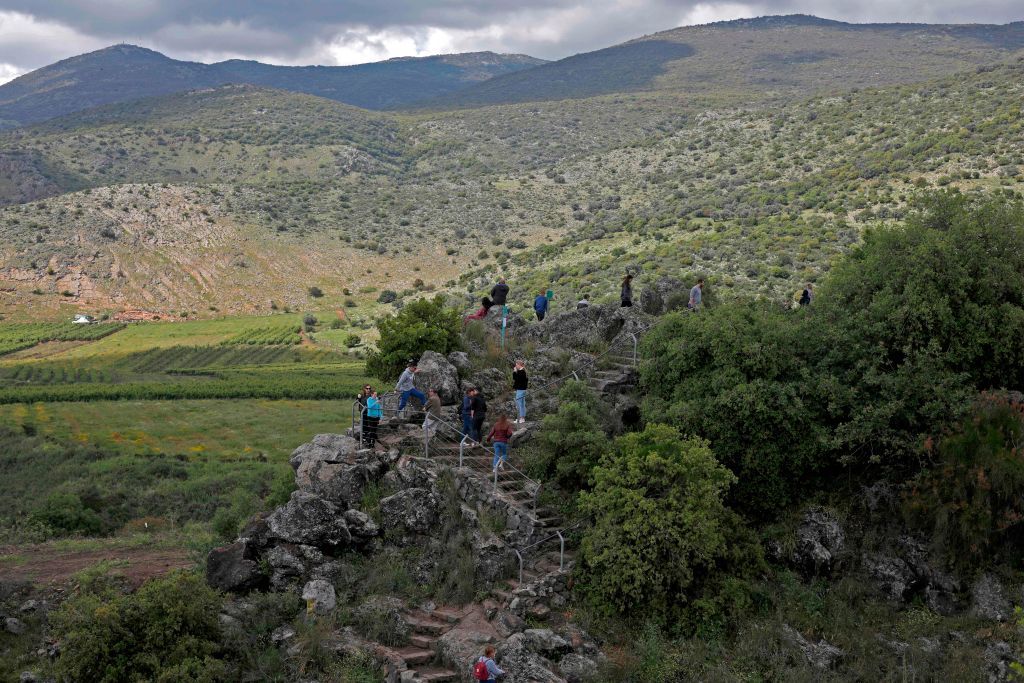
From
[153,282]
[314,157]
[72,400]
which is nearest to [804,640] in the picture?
[72,400]

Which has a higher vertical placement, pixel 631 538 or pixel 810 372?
pixel 810 372

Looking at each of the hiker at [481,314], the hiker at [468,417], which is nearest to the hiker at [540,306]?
the hiker at [481,314]

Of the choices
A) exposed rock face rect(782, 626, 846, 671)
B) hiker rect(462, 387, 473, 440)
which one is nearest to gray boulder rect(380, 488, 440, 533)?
hiker rect(462, 387, 473, 440)

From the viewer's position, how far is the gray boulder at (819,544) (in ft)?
56.3

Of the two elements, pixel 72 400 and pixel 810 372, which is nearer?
pixel 810 372

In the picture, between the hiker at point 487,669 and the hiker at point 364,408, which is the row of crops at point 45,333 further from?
the hiker at point 487,669

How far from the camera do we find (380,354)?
25125 millimetres

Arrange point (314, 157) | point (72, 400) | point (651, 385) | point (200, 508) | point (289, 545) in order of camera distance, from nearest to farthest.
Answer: point (289, 545)
point (651, 385)
point (200, 508)
point (72, 400)
point (314, 157)

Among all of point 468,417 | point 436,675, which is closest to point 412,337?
point 468,417

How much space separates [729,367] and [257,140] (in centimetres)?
14147

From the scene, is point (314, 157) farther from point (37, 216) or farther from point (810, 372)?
point (810, 372)

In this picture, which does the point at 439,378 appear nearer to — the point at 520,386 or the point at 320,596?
the point at 520,386

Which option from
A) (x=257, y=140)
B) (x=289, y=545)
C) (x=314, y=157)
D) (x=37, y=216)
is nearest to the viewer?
(x=289, y=545)

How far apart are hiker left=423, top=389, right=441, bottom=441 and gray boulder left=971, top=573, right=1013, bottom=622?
13005 millimetres
